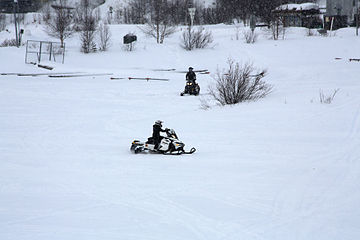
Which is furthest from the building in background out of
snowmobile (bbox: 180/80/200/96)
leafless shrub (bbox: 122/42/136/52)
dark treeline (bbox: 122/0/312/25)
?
snowmobile (bbox: 180/80/200/96)

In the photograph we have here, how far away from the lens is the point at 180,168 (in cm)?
949

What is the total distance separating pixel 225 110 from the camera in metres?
17.1

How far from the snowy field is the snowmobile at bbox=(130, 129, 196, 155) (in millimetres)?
253

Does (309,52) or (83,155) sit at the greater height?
(309,52)

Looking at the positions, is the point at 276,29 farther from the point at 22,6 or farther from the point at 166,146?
the point at 22,6

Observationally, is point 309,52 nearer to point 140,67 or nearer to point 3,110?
point 140,67

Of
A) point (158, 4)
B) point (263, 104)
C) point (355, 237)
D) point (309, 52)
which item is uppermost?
point (158, 4)

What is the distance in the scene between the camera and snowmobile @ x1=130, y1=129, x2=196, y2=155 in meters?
10.9

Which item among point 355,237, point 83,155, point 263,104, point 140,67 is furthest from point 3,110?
point 140,67

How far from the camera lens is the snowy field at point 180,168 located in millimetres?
6348

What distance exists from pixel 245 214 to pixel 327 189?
210 cm

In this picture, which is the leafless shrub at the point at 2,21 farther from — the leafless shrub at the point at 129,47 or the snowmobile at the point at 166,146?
the snowmobile at the point at 166,146

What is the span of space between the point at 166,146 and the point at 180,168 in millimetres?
1562

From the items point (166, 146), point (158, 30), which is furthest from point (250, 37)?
point (166, 146)
